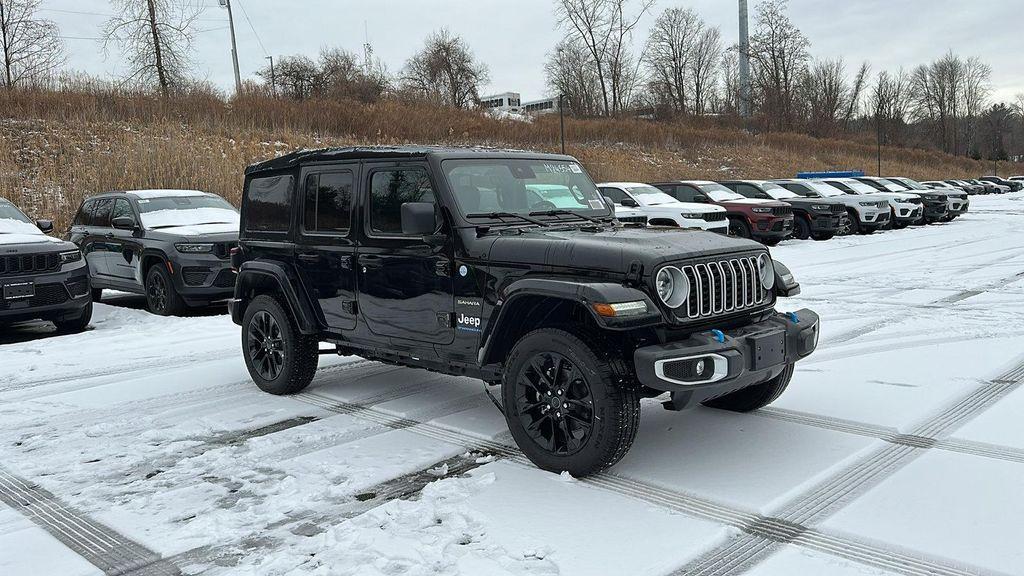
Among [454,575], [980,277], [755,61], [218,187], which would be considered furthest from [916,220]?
[755,61]

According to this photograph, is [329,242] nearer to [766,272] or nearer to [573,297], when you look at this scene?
[573,297]

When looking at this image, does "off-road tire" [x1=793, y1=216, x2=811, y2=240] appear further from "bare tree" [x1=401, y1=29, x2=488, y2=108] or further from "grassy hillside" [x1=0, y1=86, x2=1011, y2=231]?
"bare tree" [x1=401, y1=29, x2=488, y2=108]

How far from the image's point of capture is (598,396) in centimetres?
399

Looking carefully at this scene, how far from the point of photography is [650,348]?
3977mm

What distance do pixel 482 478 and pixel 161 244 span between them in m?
8.15

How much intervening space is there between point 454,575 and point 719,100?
219ft

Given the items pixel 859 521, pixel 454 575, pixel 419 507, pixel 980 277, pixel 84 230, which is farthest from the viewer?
pixel 84 230

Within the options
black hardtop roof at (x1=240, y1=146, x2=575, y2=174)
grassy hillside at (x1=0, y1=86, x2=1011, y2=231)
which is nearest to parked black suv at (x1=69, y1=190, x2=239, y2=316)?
black hardtop roof at (x1=240, y1=146, x2=575, y2=174)

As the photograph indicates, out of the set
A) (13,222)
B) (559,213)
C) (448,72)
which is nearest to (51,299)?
(13,222)

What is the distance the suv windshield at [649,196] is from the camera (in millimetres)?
18172

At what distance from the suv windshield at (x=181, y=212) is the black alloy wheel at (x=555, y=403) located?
28.5 feet

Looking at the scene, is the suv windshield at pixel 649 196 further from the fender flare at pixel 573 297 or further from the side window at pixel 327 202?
the fender flare at pixel 573 297

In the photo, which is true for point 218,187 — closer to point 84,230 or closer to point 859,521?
point 84,230

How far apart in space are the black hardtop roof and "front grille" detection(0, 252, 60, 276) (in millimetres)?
4792
